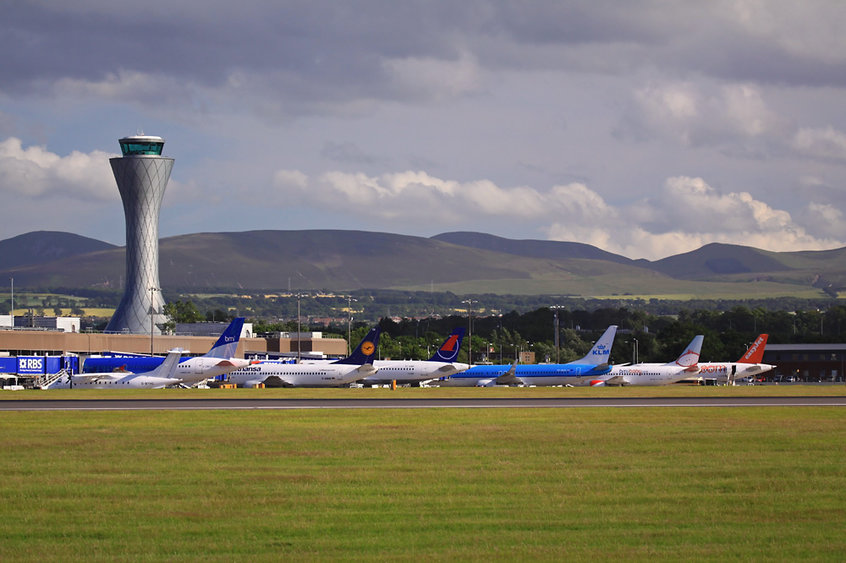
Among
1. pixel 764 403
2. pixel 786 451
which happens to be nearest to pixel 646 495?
pixel 786 451

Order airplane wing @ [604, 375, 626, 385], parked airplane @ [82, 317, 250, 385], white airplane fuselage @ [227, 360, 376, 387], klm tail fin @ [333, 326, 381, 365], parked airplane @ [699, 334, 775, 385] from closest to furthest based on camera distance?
parked airplane @ [82, 317, 250, 385] → white airplane fuselage @ [227, 360, 376, 387] → klm tail fin @ [333, 326, 381, 365] → airplane wing @ [604, 375, 626, 385] → parked airplane @ [699, 334, 775, 385]

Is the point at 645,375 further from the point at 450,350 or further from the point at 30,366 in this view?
the point at 30,366

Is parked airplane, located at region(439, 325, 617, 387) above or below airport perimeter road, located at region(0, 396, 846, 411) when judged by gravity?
below

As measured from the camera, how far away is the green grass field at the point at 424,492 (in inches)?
748

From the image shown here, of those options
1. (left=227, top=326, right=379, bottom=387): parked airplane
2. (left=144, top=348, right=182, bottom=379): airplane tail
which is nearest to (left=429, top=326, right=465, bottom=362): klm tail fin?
(left=227, top=326, right=379, bottom=387): parked airplane

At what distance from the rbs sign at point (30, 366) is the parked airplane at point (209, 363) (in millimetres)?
7082

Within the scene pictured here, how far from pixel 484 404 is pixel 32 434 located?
25.7 meters

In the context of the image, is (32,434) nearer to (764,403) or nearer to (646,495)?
(646,495)

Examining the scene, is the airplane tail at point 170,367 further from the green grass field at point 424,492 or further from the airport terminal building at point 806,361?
the airport terminal building at point 806,361

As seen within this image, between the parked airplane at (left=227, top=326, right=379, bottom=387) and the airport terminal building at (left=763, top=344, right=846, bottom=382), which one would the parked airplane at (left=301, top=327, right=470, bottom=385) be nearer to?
the parked airplane at (left=227, top=326, right=379, bottom=387)

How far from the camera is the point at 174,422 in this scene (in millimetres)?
43281

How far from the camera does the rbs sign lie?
10798cm

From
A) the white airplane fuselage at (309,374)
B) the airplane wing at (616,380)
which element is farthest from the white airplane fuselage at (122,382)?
the airplane wing at (616,380)

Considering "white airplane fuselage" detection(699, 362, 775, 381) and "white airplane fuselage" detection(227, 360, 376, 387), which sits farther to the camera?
"white airplane fuselage" detection(699, 362, 775, 381)
